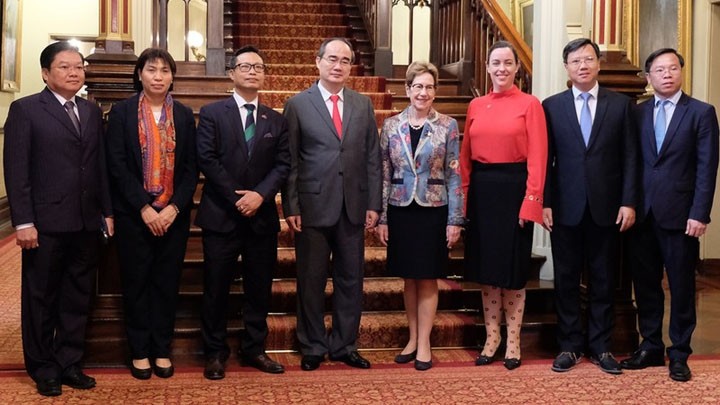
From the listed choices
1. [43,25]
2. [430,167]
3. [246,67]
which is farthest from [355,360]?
→ [43,25]

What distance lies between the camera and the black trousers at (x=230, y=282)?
3.90 m

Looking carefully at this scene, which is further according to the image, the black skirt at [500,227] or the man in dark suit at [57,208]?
the black skirt at [500,227]

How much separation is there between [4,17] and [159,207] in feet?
23.6

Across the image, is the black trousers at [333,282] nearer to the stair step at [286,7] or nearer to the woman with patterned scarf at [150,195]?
the woman with patterned scarf at [150,195]

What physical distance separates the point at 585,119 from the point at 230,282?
1.79 metres

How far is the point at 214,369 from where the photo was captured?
391cm

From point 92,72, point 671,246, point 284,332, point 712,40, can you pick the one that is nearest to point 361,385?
point 284,332

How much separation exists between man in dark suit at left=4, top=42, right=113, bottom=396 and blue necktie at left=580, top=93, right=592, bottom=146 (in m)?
2.15

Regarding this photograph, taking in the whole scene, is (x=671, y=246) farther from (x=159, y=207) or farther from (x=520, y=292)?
(x=159, y=207)

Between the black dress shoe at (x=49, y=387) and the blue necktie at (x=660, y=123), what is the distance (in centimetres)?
283

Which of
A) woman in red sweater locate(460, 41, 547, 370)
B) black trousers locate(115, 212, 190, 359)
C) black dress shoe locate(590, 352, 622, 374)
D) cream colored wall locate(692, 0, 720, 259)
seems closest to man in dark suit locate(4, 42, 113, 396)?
black trousers locate(115, 212, 190, 359)

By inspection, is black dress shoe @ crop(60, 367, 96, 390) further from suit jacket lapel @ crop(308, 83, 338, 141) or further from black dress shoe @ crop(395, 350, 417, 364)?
suit jacket lapel @ crop(308, 83, 338, 141)

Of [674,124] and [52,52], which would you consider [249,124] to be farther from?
[674,124]

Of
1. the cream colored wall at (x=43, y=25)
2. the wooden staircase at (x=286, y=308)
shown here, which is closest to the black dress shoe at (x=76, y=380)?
the wooden staircase at (x=286, y=308)
